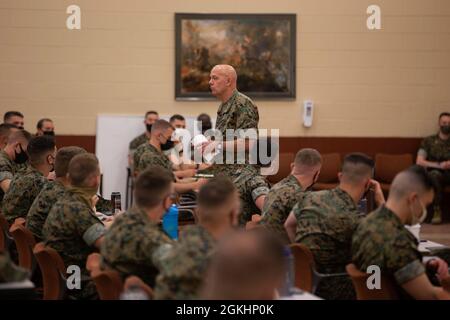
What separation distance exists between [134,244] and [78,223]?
980 mm

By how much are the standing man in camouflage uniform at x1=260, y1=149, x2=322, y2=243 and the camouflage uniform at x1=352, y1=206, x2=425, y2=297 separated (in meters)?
1.29

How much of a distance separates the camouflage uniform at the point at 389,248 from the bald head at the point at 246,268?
1498mm

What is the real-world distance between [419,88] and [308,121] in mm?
1831

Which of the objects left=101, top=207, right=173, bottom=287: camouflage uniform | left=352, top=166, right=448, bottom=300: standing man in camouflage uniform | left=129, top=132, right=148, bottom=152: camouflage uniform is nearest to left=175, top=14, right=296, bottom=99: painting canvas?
left=129, top=132, right=148, bottom=152: camouflage uniform

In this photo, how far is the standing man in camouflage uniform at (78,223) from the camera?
4688 millimetres

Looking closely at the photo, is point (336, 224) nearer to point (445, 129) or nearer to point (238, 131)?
point (238, 131)

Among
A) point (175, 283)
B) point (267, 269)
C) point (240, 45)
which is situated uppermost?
point (240, 45)

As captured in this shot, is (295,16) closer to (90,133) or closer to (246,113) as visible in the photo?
(90,133)

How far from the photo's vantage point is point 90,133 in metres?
12.0

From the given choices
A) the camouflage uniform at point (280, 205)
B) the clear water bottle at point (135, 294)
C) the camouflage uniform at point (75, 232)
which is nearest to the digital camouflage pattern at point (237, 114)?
the camouflage uniform at point (280, 205)

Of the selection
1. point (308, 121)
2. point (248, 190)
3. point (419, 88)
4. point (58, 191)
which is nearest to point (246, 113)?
point (248, 190)

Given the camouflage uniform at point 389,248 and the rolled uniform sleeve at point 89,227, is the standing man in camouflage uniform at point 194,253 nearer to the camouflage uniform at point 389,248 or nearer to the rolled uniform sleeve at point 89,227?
the camouflage uniform at point 389,248

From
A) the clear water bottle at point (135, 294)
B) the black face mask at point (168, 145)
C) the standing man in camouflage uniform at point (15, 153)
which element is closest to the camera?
the clear water bottle at point (135, 294)

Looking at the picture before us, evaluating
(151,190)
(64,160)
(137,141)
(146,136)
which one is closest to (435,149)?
(146,136)
